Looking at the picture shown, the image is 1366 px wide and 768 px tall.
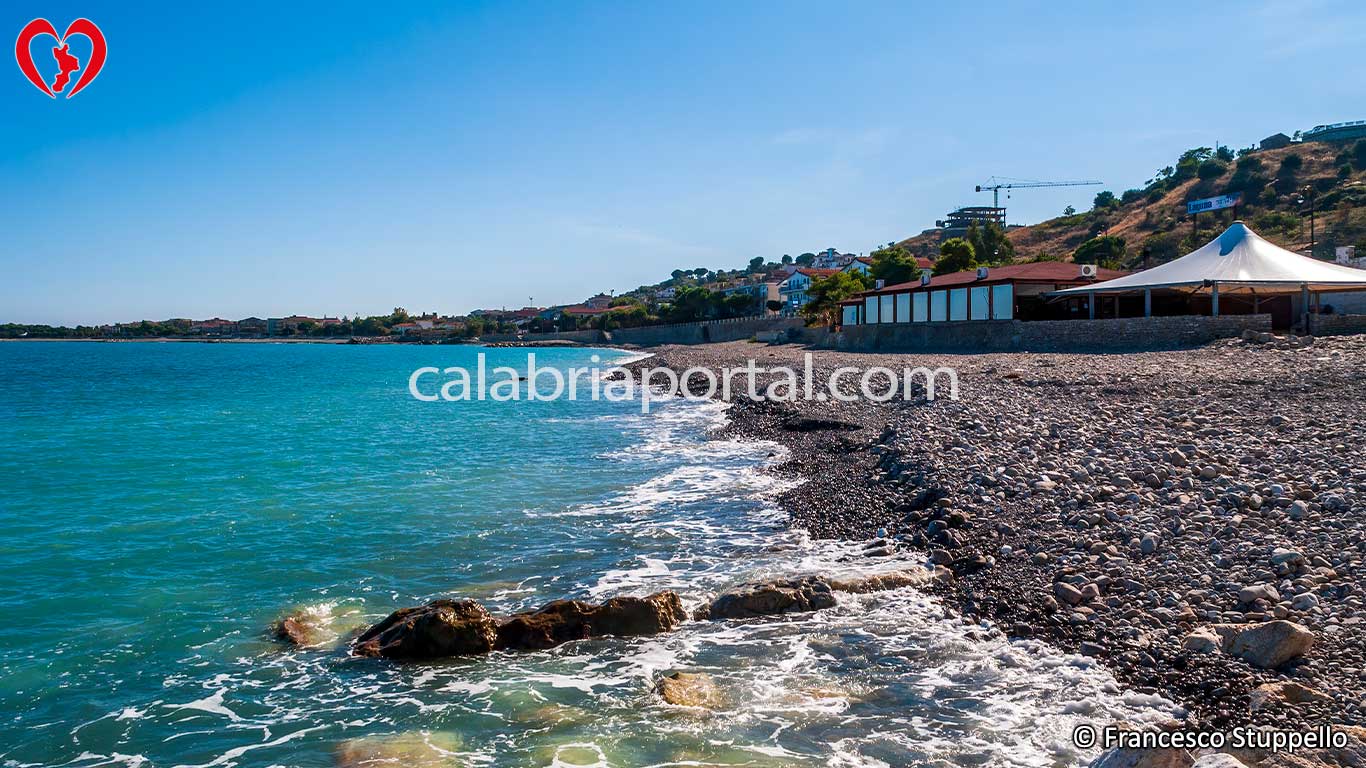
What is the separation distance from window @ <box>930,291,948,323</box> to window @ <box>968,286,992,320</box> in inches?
79.5

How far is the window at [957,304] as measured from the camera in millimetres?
42500

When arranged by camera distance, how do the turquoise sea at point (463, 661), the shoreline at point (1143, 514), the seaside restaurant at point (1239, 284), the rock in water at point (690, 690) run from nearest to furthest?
the shoreline at point (1143, 514) → the turquoise sea at point (463, 661) → the rock in water at point (690, 690) → the seaside restaurant at point (1239, 284)

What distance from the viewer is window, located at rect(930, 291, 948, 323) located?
145 ft

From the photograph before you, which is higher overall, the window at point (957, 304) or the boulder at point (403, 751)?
the window at point (957, 304)

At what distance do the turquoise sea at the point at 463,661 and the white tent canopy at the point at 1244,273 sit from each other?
2083 cm

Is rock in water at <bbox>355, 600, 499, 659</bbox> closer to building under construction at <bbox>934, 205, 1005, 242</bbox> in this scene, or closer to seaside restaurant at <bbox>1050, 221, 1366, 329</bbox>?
seaside restaurant at <bbox>1050, 221, 1366, 329</bbox>

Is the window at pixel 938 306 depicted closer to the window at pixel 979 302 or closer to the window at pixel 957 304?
the window at pixel 957 304

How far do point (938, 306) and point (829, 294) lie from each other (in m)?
21.4

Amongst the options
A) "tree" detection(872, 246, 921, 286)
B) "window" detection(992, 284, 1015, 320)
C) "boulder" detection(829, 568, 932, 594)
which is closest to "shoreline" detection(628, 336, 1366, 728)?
"boulder" detection(829, 568, 932, 594)

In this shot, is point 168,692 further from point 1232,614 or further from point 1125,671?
point 1232,614

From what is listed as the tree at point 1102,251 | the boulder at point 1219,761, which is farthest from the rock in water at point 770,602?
the tree at point 1102,251

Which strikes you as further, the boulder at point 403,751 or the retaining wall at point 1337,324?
the retaining wall at point 1337,324

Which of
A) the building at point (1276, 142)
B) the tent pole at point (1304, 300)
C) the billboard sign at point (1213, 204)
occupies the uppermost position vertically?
the building at point (1276, 142)

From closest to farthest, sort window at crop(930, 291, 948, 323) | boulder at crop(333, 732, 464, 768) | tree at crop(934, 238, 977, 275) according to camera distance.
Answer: boulder at crop(333, 732, 464, 768)
window at crop(930, 291, 948, 323)
tree at crop(934, 238, 977, 275)
